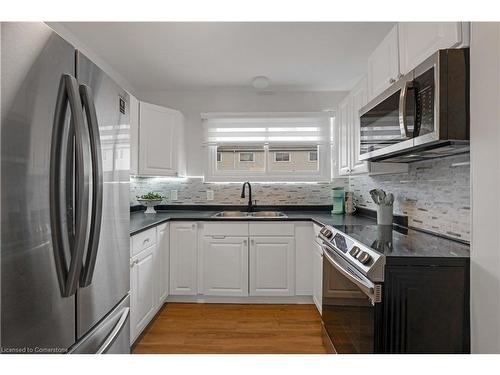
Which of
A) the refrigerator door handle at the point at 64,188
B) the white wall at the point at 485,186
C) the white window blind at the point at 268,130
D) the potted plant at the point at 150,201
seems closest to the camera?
the refrigerator door handle at the point at 64,188

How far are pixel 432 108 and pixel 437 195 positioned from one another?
0.76m

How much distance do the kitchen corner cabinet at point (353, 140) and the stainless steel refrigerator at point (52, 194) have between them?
189cm

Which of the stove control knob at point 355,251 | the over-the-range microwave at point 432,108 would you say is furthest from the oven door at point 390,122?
the stove control knob at point 355,251

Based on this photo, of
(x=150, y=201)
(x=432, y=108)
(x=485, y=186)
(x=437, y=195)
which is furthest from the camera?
(x=150, y=201)

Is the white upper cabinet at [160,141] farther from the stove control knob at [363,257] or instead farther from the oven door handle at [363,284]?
the stove control knob at [363,257]

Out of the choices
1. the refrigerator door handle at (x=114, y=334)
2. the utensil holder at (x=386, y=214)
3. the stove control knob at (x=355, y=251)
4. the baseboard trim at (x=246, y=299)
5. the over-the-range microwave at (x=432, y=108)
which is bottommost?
the baseboard trim at (x=246, y=299)

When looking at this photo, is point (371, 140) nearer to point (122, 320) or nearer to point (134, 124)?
point (122, 320)

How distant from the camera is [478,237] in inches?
46.4

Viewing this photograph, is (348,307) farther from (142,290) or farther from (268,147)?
(268,147)

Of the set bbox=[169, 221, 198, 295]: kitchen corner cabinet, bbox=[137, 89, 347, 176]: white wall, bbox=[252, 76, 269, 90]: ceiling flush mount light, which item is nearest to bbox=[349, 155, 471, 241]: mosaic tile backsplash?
bbox=[137, 89, 347, 176]: white wall

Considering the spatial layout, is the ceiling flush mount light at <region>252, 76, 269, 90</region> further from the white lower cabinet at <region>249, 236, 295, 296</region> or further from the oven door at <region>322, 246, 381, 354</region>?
the oven door at <region>322, 246, 381, 354</region>

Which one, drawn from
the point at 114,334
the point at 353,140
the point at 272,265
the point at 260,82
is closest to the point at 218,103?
the point at 260,82

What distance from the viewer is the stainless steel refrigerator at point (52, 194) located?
2.35 feet

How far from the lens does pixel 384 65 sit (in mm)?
1855
